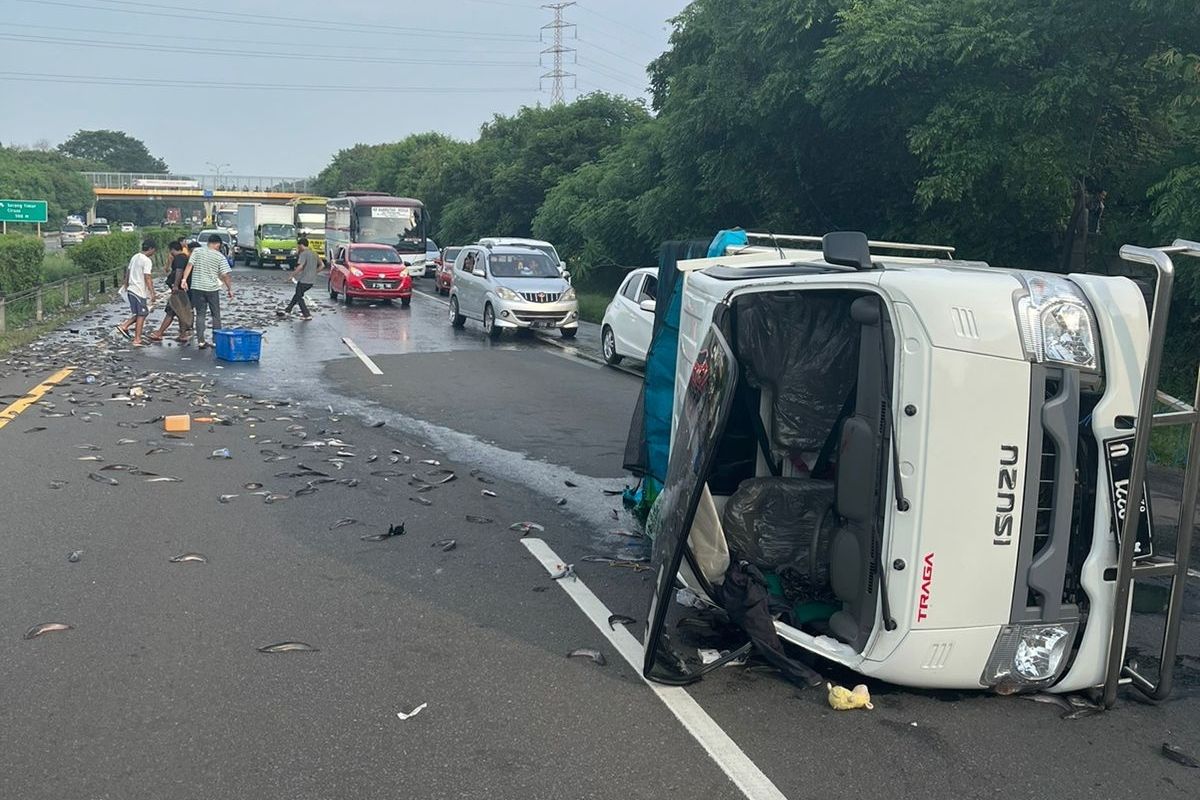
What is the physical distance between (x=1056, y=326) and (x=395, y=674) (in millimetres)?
3317

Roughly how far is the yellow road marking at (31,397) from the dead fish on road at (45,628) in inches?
273

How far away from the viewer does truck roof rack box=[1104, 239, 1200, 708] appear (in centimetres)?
467

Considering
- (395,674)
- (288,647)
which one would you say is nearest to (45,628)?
(288,647)

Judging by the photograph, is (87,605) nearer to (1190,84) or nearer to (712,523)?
(712,523)

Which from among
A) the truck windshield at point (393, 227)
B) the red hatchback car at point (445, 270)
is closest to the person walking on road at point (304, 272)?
the red hatchback car at point (445, 270)

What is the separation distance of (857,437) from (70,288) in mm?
29648

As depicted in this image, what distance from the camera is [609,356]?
20078mm

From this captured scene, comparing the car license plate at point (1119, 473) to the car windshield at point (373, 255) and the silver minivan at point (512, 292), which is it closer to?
the silver minivan at point (512, 292)

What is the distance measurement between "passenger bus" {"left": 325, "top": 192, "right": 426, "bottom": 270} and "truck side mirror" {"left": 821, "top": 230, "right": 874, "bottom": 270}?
3892 centimetres

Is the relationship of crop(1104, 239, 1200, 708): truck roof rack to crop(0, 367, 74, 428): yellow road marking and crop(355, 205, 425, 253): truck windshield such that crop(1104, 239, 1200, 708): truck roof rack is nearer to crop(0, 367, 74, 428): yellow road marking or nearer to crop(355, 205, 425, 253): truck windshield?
crop(0, 367, 74, 428): yellow road marking

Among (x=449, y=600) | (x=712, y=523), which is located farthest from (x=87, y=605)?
(x=712, y=523)

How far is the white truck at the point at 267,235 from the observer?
5356cm

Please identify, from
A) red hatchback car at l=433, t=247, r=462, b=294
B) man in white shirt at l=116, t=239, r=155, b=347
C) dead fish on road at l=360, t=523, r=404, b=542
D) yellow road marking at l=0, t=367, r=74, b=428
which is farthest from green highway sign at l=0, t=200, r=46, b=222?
dead fish on road at l=360, t=523, r=404, b=542

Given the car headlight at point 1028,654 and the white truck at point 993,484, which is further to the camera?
the car headlight at point 1028,654
